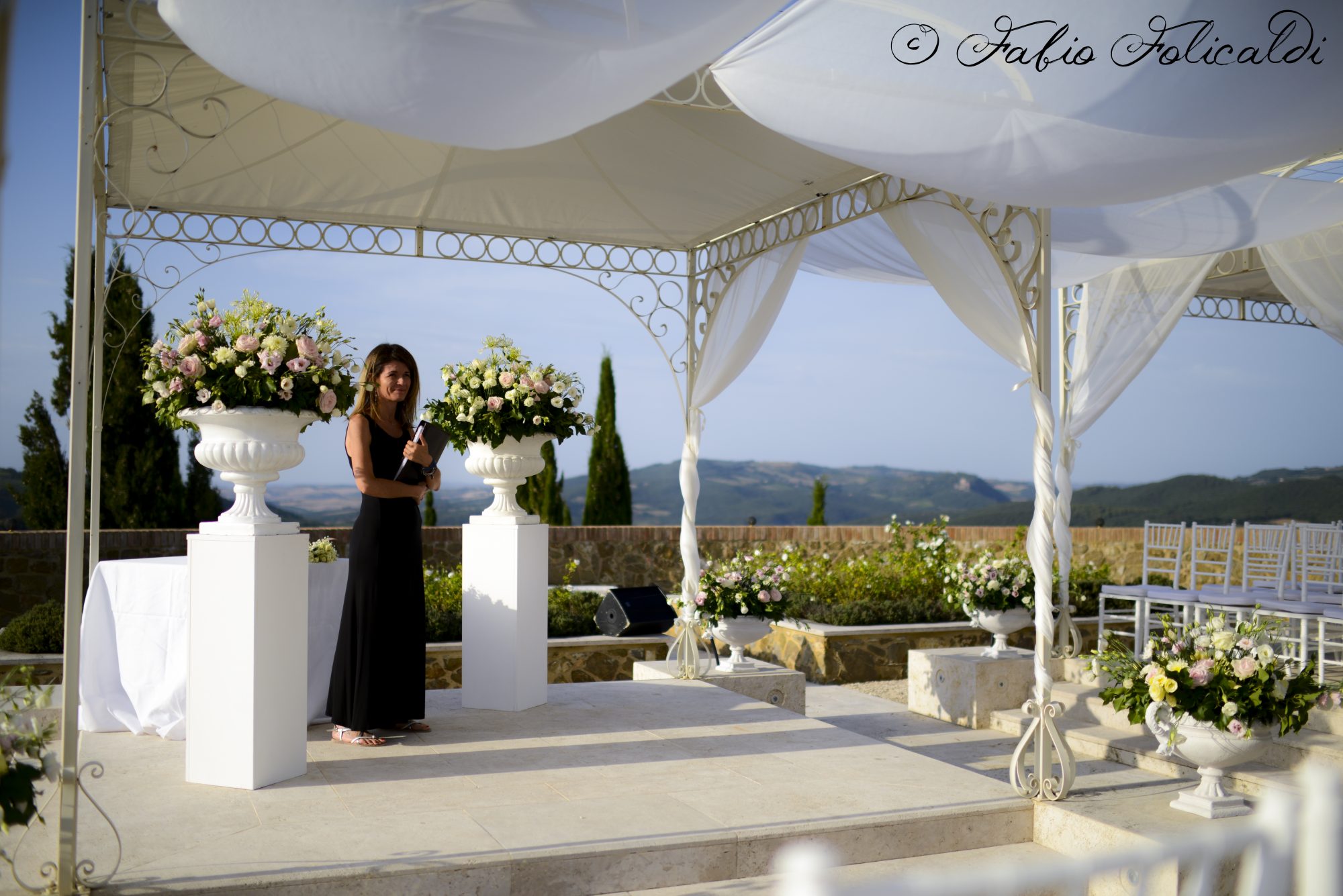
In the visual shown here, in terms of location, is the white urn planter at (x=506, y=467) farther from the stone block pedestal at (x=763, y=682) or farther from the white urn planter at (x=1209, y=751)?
the white urn planter at (x=1209, y=751)

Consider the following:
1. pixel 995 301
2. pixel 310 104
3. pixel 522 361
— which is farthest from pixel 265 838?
pixel 995 301

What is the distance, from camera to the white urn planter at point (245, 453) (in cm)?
396

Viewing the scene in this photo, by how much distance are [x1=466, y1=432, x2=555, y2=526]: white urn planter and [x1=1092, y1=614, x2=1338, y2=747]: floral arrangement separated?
2.94 m

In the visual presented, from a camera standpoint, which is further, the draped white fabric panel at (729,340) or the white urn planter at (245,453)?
the draped white fabric panel at (729,340)

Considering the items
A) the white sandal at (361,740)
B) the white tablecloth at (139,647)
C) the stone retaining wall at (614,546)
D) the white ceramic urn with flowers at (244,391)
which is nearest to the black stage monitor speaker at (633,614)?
the stone retaining wall at (614,546)

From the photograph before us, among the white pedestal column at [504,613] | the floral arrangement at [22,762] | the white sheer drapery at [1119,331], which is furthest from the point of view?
the white sheer drapery at [1119,331]

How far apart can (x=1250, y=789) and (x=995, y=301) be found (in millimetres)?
2632

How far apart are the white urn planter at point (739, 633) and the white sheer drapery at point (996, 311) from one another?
2324 mm

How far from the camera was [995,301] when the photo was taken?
194 inches

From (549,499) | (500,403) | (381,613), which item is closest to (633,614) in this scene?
(500,403)

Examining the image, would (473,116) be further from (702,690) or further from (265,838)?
(702,690)

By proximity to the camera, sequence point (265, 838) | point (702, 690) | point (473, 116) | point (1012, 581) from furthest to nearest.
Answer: point (1012, 581) → point (702, 690) → point (265, 838) → point (473, 116)

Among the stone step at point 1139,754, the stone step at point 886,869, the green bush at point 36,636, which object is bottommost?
the stone step at point 1139,754

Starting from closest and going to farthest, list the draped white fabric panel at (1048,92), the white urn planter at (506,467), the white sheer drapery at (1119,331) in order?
the draped white fabric panel at (1048,92) → the white urn planter at (506,467) → the white sheer drapery at (1119,331)
